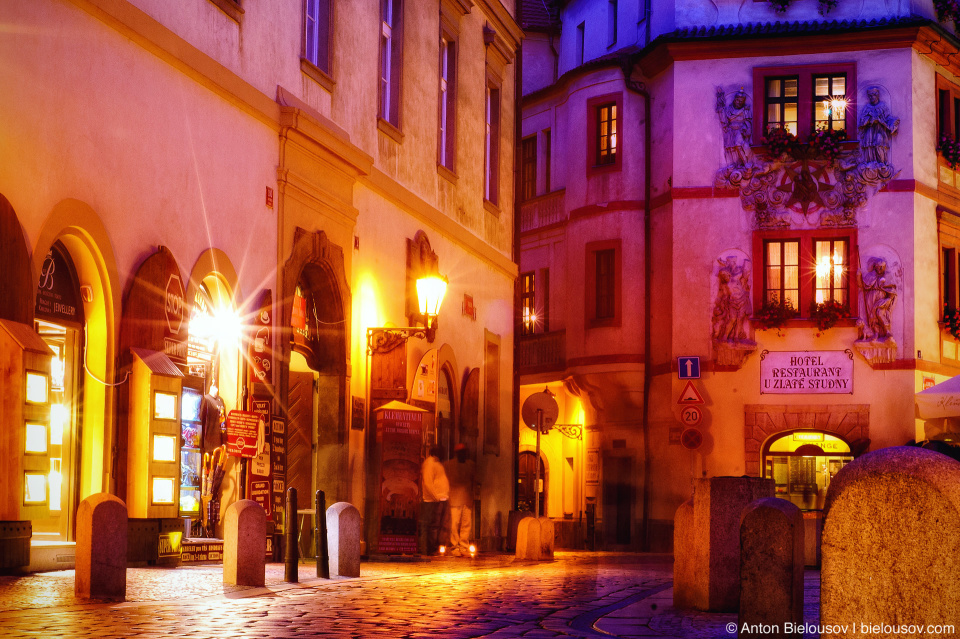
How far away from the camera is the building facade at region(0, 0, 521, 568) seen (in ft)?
39.9

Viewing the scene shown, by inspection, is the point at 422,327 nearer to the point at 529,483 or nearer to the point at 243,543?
the point at 243,543

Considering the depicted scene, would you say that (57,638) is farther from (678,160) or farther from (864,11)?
(864,11)

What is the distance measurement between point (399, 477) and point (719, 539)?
950 centimetres

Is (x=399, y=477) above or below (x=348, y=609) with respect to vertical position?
above

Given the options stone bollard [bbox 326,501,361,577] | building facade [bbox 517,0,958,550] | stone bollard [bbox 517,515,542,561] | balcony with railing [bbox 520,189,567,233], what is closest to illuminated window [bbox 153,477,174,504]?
stone bollard [bbox 326,501,361,577]

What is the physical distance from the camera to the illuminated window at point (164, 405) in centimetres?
1344

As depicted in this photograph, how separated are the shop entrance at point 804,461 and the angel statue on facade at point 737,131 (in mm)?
6744

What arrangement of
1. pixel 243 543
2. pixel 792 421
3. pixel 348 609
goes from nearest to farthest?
pixel 348 609, pixel 243 543, pixel 792 421

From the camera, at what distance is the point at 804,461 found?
107ft

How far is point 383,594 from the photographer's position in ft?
39.5

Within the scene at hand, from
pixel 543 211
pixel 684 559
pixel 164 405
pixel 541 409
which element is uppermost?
pixel 543 211

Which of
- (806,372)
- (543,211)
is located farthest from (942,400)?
(543,211)

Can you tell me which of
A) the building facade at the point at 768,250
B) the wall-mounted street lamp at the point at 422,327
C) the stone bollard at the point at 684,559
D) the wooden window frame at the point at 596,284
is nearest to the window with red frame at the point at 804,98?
the building facade at the point at 768,250

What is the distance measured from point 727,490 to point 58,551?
20.0ft
